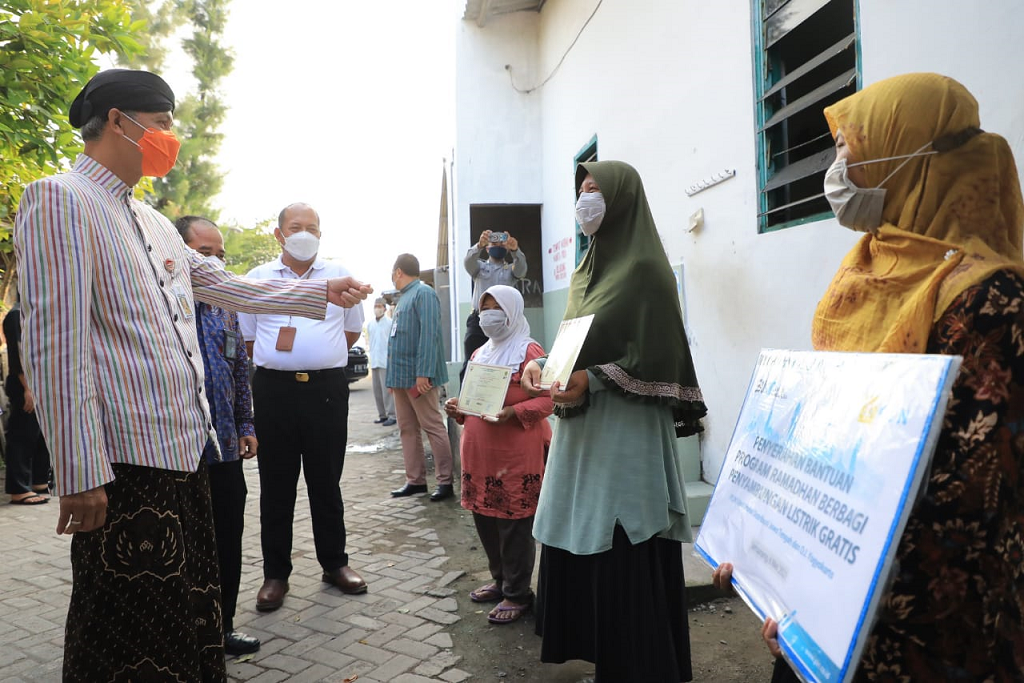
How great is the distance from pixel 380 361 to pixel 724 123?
27.9 feet

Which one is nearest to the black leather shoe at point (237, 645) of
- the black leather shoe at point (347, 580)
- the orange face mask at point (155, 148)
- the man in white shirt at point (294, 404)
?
the man in white shirt at point (294, 404)

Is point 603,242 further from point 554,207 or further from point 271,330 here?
point 554,207

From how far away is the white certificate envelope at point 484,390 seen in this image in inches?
131

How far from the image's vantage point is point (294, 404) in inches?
145

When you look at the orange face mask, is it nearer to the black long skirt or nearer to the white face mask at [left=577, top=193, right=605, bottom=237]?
the white face mask at [left=577, top=193, right=605, bottom=237]

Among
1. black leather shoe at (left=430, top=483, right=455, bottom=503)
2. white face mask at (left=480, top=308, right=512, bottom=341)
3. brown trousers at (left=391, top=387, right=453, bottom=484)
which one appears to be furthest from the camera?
brown trousers at (left=391, top=387, right=453, bottom=484)

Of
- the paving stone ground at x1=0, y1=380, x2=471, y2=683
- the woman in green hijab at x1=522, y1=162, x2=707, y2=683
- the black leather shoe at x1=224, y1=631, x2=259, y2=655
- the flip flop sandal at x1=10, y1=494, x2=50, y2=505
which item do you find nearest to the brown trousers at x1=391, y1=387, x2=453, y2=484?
the paving stone ground at x1=0, y1=380, x2=471, y2=683

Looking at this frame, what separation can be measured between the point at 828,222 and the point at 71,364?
10.5ft

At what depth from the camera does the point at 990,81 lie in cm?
232

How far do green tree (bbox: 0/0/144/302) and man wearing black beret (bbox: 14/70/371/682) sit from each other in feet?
7.06

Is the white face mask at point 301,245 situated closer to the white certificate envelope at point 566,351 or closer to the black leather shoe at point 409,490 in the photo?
the white certificate envelope at point 566,351

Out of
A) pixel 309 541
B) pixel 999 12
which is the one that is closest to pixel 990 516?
pixel 999 12

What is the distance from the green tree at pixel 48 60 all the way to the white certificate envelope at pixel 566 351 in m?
3.25

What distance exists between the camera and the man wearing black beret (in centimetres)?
171
